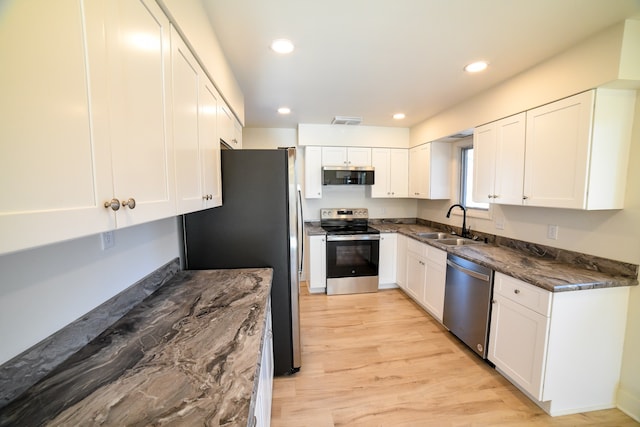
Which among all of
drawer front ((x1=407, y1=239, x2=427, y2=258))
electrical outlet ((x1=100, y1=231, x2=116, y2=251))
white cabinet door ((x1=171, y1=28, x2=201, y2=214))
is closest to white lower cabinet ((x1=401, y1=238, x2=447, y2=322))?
drawer front ((x1=407, y1=239, x2=427, y2=258))

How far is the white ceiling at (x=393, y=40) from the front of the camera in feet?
4.38

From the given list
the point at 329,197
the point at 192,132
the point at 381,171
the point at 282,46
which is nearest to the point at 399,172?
the point at 381,171

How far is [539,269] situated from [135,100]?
255 cm

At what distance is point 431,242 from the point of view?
109 inches

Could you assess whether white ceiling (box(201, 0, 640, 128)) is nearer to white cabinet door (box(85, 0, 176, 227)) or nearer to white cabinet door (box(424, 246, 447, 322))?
white cabinet door (box(85, 0, 176, 227))

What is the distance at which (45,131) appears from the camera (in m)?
0.48

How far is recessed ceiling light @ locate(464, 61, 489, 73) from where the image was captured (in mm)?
1903

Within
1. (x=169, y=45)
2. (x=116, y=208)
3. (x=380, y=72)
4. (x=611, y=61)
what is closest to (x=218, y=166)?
(x=169, y=45)

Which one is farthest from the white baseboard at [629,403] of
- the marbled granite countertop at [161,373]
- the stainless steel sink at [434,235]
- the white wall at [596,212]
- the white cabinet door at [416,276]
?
the marbled granite countertop at [161,373]

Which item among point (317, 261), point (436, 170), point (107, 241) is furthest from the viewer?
point (317, 261)

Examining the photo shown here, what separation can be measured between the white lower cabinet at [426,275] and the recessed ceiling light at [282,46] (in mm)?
2361

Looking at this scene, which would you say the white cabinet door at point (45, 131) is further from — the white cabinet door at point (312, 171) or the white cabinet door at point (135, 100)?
the white cabinet door at point (312, 171)

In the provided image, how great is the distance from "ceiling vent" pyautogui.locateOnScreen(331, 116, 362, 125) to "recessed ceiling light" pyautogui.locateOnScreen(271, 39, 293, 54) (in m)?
1.61

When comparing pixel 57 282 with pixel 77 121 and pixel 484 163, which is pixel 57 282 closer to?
pixel 77 121
